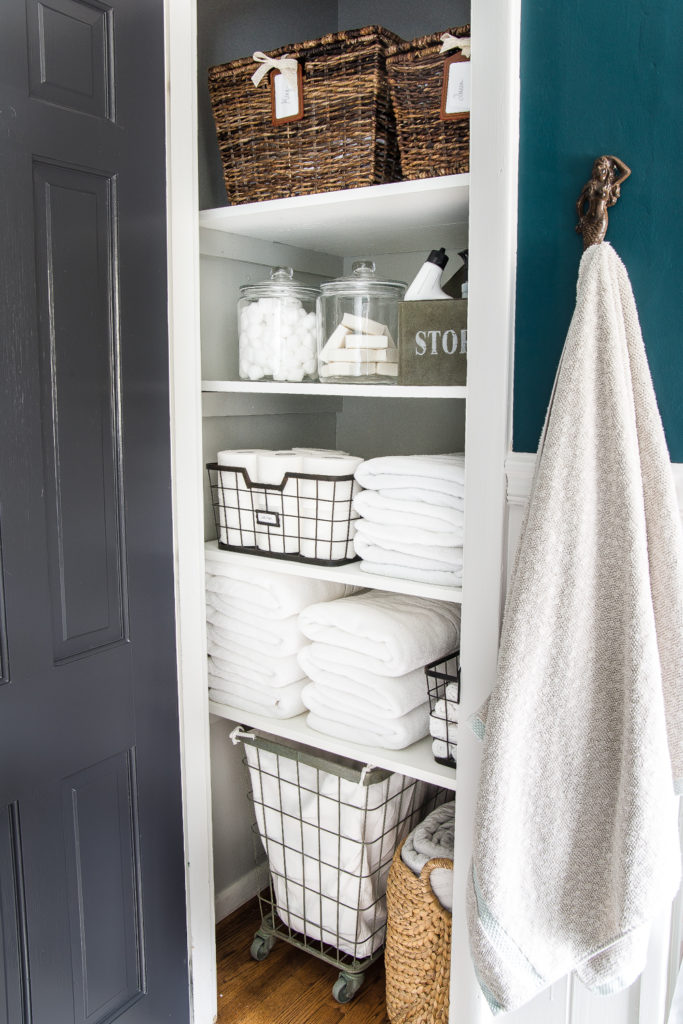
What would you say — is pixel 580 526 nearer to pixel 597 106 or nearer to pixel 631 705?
pixel 631 705

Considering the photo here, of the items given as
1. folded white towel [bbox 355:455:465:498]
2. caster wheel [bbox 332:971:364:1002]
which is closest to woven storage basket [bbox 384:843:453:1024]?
caster wheel [bbox 332:971:364:1002]

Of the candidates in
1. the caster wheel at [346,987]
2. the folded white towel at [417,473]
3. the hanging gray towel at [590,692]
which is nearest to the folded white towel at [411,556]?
the folded white towel at [417,473]

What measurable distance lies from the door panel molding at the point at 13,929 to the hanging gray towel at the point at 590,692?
711mm

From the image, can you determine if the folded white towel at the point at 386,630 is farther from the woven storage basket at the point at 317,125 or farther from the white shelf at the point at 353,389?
the woven storage basket at the point at 317,125

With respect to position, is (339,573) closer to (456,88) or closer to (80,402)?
(80,402)

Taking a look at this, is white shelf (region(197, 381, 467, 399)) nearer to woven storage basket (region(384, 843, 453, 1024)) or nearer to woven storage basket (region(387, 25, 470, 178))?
woven storage basket (region(387, 25, 470, 178))

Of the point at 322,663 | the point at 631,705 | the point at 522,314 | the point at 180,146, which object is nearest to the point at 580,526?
the point at 631,705

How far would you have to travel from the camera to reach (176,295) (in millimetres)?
1557

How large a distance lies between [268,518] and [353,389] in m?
0.34

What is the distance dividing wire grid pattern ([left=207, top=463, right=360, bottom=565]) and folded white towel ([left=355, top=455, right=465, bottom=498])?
0.05 meters

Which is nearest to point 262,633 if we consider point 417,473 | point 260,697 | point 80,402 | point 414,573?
point 260,697

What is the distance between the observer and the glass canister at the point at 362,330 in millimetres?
1532

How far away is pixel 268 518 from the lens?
1656 millimetres

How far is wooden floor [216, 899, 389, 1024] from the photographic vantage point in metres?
1.70
